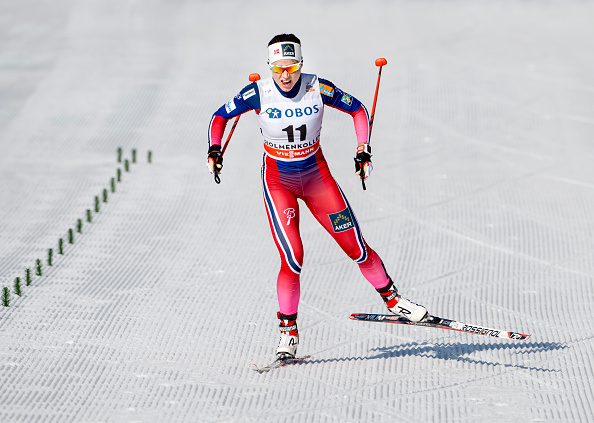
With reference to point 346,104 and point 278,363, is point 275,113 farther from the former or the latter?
point 278,363

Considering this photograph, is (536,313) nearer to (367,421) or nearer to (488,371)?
(488,371)

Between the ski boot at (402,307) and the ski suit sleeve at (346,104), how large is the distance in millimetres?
938

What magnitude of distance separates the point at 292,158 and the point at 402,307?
1157 mm

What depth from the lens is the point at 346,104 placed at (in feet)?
15.9

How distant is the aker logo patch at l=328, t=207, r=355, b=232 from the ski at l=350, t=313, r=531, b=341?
73 centimetres

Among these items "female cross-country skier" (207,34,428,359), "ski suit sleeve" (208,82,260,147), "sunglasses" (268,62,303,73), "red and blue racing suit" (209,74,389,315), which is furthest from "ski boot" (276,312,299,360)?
"sunglasses" (268,62,303,73)

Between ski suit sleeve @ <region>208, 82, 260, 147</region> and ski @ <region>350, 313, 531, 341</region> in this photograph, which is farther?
ski @ <region>350, 313, 531, 341</region>

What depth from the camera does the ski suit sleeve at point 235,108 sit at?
15.5 ft

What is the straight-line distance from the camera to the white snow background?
178 inches

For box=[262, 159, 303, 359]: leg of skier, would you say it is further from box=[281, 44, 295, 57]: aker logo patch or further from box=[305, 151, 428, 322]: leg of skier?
box=[281, 44, 295, 57]: aker logo patch

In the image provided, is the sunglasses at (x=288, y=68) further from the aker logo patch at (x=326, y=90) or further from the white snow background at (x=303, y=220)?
the white snow background at (x=303, y=220)

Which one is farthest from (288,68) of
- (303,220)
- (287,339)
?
(303,220)

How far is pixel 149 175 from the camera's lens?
853 cm

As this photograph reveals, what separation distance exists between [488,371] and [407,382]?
51 cm
